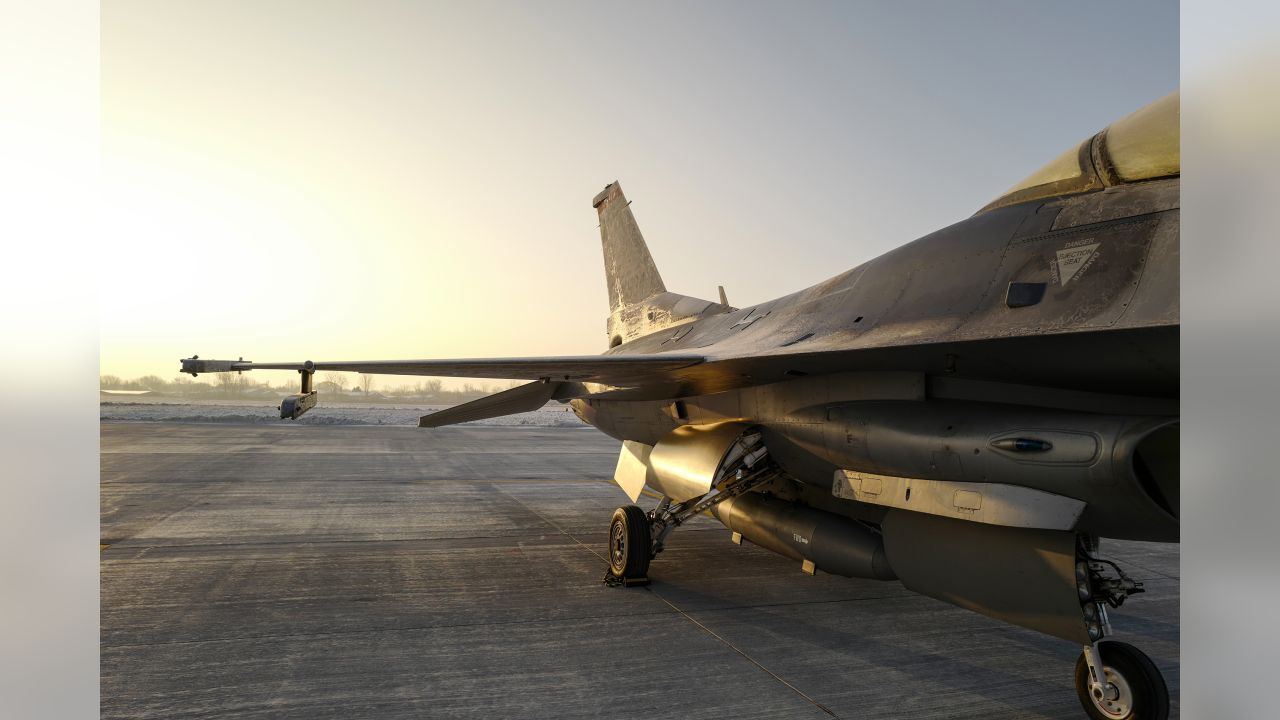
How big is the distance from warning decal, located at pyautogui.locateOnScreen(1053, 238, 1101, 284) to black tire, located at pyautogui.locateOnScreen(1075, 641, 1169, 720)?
7.04 feet

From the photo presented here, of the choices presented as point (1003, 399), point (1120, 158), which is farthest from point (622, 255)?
point (1120, 158)

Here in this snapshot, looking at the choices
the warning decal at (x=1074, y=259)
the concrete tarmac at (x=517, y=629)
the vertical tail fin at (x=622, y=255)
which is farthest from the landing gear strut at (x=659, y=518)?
the vertical tail fin at (x=622, y=255)

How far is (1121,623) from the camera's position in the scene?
19.6ft

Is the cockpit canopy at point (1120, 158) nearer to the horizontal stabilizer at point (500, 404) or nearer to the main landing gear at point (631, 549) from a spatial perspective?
the main landing gear at point (631, 549)

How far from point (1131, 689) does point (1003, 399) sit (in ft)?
5.90

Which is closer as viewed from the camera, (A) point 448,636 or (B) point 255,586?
(A) point 448,636

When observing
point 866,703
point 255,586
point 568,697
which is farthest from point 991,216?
point 255,586

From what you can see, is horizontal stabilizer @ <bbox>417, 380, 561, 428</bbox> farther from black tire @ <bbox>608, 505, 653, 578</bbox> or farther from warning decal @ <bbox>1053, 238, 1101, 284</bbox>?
warning decal @ <bbox>1053, 238, 1101, 284</bbox>

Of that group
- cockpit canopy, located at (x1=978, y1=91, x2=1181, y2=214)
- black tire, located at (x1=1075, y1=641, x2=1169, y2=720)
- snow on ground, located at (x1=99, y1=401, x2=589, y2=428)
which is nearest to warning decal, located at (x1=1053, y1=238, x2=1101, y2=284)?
cockpit canopy, located at (x1=978, y1=91, x2=1181, y2=214)
